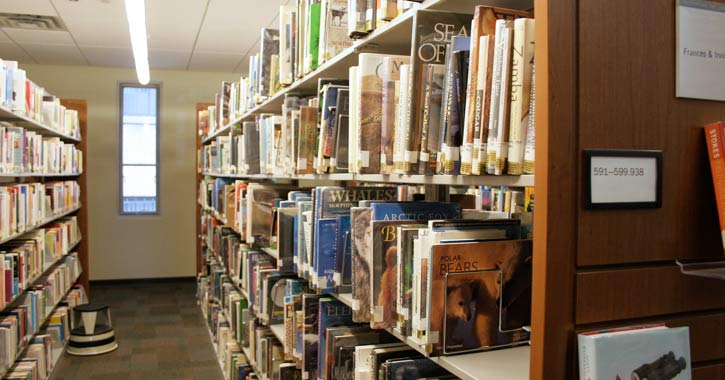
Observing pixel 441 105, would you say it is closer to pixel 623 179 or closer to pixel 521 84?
pixel 521 84

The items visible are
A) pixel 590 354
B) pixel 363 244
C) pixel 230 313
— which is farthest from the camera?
pixel 230 313

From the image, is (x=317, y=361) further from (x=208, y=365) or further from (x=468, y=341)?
(x=208, y=365)

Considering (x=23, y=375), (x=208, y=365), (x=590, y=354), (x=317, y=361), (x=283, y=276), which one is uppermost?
(x=590, y=354)

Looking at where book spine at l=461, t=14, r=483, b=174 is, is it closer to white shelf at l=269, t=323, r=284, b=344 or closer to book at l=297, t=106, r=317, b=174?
book at l=297, t=106, r=317, b=174

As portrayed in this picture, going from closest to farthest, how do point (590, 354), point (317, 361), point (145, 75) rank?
point (590, 354) → point (317, 361) → point (145, 75)

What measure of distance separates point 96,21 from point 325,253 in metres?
4.27

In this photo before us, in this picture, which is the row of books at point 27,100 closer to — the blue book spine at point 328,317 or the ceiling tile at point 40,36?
the ceiling tile at point 40,36

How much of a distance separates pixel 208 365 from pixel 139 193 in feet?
12.5

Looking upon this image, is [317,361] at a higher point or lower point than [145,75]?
lower

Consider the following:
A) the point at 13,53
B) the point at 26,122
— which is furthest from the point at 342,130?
the point at 13,53

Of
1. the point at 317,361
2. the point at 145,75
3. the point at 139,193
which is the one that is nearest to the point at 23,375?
the point at 317,361

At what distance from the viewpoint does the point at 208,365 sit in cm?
466

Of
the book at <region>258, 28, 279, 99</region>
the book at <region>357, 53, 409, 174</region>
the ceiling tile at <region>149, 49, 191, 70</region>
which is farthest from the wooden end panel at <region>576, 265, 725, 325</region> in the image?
the ceiling tile at <region>149, 49, 191, 70</region>

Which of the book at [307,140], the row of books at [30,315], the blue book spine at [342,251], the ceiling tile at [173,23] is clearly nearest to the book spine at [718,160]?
the blue book spine at [342,251]
